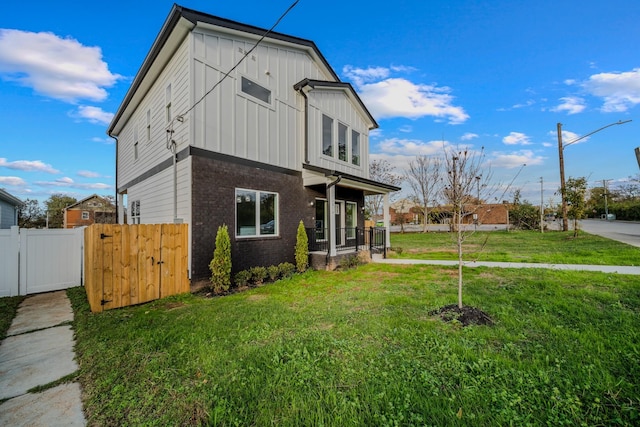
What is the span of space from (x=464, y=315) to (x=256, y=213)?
590 centimetres

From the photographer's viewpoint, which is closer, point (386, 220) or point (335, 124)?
point (335, 124)

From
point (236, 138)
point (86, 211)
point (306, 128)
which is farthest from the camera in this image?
point (86, 211)

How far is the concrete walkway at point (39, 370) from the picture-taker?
235cm

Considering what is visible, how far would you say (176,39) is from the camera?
7105mm

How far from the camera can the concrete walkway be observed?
235 cm

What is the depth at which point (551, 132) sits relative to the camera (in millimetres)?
20359

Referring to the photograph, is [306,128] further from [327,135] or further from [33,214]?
[33,214]

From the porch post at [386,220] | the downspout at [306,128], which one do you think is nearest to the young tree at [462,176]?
the downspout at [306,128]

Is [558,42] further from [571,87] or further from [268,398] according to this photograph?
[268,398]

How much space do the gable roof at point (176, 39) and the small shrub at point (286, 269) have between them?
260 inches

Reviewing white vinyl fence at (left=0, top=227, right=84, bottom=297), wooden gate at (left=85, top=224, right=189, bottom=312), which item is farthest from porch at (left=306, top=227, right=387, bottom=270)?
white vinyl fence at (left=0, top=227, right=84, bottom=297)

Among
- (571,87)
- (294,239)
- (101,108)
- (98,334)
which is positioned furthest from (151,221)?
(571,87)

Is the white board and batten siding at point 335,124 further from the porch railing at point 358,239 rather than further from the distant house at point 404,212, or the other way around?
the distant house at point 404,212

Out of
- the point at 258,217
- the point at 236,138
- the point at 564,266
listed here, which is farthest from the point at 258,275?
the point at 564,266
